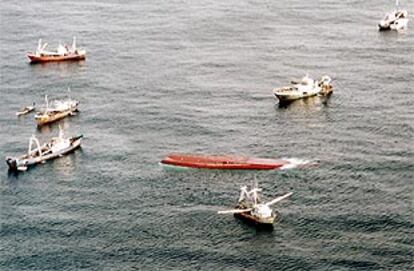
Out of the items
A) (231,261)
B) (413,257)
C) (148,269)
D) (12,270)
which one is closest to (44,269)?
(12,270)

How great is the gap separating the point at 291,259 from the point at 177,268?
80.7 feet

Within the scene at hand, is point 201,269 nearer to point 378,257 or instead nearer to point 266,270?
point 266,270

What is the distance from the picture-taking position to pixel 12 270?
199625 mm

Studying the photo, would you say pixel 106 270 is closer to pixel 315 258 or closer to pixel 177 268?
pixel 177 268

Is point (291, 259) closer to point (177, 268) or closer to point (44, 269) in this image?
point (177, 268)

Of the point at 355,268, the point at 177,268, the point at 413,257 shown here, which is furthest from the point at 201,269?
the point at 413,257

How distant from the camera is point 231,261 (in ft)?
655

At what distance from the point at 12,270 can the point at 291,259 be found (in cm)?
6022

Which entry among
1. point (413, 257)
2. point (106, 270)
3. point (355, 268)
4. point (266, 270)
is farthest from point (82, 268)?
point (413, 257)

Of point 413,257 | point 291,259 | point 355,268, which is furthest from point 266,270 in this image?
point 413,257

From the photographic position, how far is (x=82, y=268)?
19950cm

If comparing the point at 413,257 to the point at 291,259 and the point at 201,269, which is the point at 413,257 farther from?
the point at 201,269

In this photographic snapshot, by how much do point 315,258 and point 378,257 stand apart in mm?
13489

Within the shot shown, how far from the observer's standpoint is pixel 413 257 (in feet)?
650
